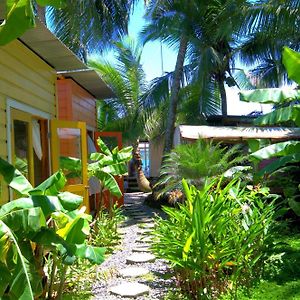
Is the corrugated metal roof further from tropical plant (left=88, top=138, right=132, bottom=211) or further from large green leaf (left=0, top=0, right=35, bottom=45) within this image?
large green leaf (left=0, top=0, right=35, bottom=45)

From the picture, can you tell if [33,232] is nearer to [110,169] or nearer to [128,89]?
[110,169]

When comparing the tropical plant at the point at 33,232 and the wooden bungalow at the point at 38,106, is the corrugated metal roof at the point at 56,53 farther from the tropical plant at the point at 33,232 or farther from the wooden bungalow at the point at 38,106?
the tropical plant at the point at 33,232

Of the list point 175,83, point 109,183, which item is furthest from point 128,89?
point 109,183

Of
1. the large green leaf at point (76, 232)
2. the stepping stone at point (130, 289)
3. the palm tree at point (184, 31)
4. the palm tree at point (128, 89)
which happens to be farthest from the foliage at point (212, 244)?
the palm tree at point (128, 89)

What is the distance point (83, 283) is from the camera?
5633mm

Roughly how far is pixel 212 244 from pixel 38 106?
404cm

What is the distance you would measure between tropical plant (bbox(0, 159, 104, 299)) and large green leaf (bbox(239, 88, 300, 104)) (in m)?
3.39

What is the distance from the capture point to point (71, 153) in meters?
8.58

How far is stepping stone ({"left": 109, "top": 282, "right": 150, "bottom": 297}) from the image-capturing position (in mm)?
5184

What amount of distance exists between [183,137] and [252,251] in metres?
7.98

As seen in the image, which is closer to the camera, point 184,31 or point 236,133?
point 236,133

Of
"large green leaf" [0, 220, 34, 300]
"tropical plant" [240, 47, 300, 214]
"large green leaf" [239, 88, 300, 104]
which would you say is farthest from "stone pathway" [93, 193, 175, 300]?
"large green leaf" [239, 88, 300, 104]

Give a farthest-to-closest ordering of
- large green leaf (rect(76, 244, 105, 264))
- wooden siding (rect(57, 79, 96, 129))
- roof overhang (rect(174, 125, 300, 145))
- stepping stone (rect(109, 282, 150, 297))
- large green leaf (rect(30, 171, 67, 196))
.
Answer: roof overhang (rect(174, 125, 300, 145))
wooden siding (rect(57, 79, 96, 129))
stepping stone (rect(109, 282, 150, 297))
large green leaf (rect(76, 244, 105, 264))
large green leaf (rect(30, 171, 67, 196))

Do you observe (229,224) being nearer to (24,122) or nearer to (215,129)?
(24,122)
